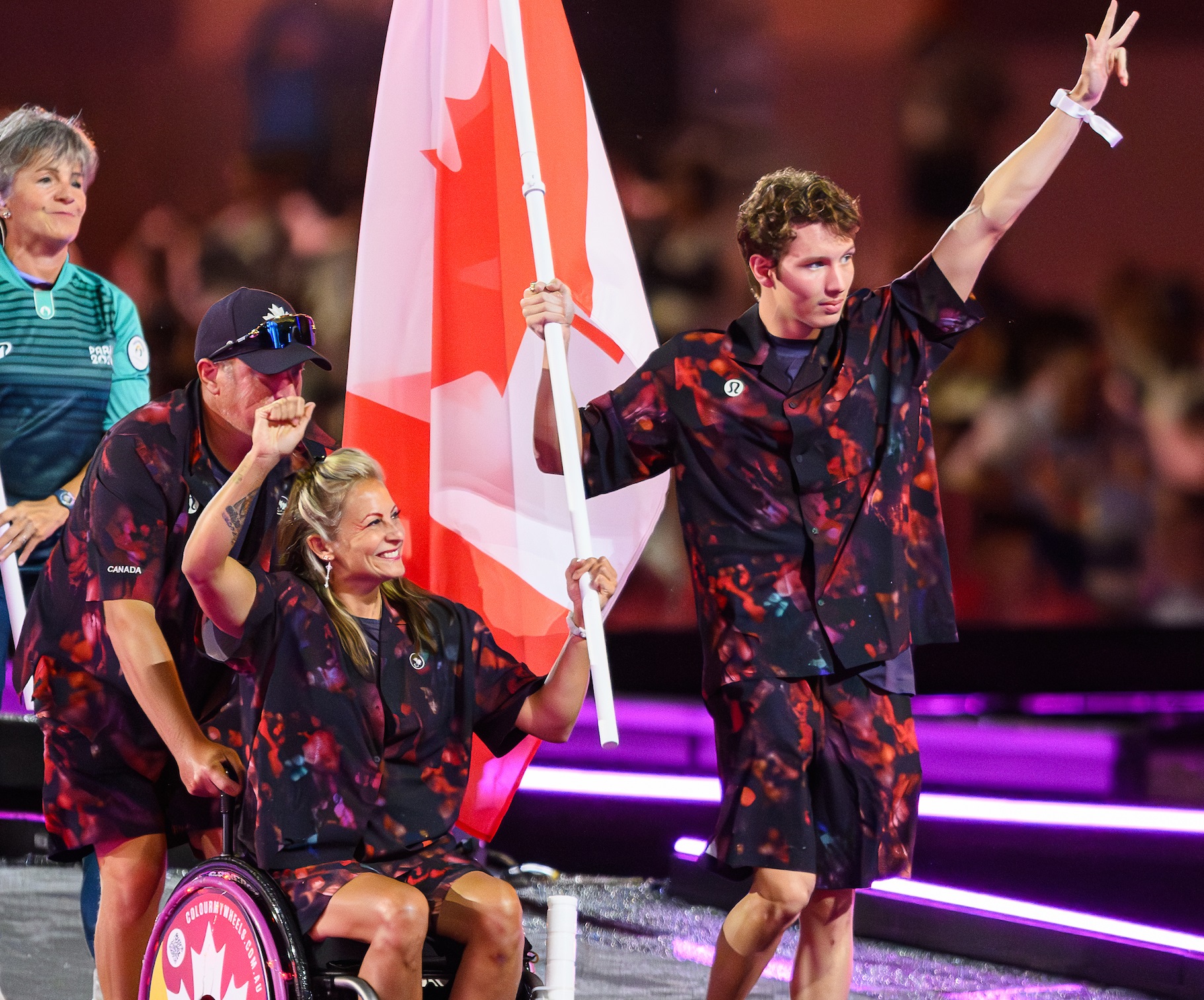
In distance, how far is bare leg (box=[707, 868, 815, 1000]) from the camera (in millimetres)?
2625

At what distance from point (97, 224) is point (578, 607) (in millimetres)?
4394

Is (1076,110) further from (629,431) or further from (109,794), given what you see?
(109,794)

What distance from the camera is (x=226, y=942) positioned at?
238 cm

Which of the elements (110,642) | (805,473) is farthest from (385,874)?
(805,473)

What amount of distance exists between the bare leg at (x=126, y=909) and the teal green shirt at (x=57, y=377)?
1.16 meters

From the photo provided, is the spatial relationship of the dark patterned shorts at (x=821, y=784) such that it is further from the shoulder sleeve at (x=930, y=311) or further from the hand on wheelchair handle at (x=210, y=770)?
the hand on wheelchair handle at (x=210, y=770)

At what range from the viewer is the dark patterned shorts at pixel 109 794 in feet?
9.23

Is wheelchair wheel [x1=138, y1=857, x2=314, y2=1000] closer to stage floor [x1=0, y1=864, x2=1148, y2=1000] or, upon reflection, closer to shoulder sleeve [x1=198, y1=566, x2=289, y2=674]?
shoulder sleeve [x1=198, y1=566, x2=289, y2=674]

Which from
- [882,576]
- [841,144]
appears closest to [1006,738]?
[841,144]

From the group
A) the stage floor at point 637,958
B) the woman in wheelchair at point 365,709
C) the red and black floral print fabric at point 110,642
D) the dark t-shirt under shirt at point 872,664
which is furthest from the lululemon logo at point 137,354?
the dark t-shirt under shirt at point 872,664

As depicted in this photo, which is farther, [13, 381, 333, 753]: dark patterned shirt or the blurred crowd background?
the blurred crowd background

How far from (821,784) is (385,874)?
0.72 m

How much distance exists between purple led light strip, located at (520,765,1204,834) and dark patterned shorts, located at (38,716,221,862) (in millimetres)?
1348

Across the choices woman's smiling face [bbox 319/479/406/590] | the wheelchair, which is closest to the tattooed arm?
woman's smiling face [bbox 319/479/406/590]
